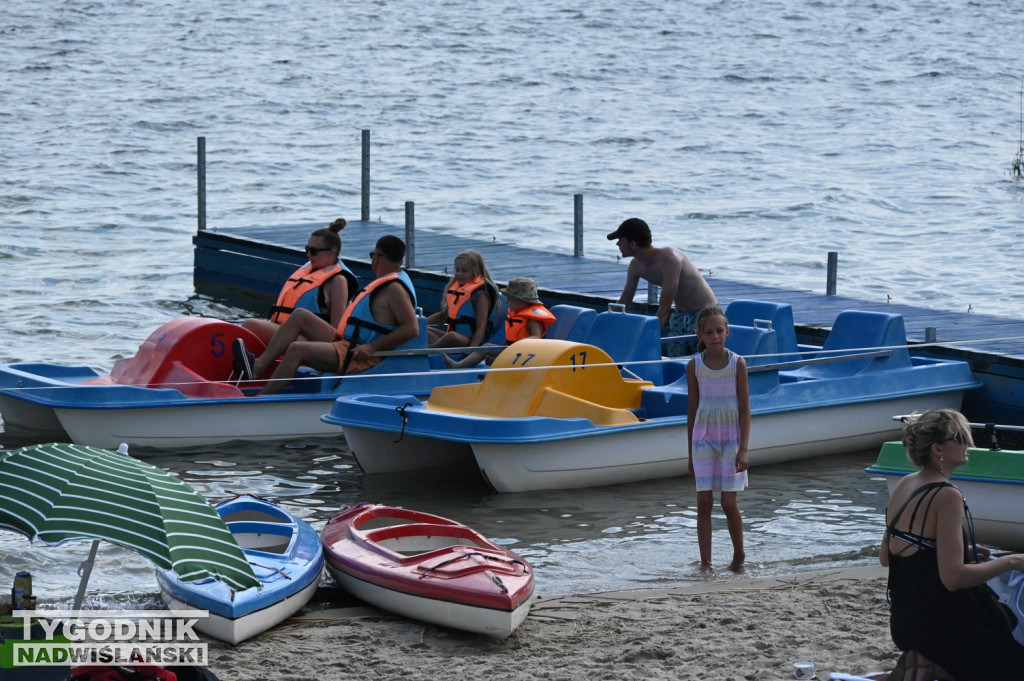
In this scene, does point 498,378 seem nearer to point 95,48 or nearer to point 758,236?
point 758,236

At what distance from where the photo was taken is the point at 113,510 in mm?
4699

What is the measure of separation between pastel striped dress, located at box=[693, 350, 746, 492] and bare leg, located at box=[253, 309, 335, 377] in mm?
3860

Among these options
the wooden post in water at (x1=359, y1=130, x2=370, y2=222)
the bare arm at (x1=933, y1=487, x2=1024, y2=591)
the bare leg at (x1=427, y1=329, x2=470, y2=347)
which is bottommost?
the bare leg at (x1=427, y1=329, x2=470, y2=347)

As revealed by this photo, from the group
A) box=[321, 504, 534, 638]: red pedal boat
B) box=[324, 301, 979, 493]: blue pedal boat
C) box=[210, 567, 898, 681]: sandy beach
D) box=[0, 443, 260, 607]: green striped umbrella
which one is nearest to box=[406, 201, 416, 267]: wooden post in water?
box=[324, 301, 979, 493]: blue pedal boat

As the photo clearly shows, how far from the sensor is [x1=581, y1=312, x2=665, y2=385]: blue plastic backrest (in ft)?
34.8

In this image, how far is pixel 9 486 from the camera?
15.7ft

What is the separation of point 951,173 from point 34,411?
2691 centimetres

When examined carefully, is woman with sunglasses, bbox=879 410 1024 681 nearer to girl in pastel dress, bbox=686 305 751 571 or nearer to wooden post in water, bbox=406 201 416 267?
girl in pastel dress, bbox=686 305 751 571

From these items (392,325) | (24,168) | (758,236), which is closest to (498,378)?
(392,325)

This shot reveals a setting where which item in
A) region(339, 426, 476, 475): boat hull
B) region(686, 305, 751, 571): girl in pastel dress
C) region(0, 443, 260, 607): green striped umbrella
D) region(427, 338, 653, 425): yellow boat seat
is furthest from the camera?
region(339, 426, 476, 475): boat hull

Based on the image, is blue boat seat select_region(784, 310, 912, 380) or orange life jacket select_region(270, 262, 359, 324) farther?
blue boat seat select_region(784, 310, 912, 380)

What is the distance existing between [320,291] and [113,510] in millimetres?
6199

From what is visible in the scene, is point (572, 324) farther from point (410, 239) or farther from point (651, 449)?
point (410, 239)

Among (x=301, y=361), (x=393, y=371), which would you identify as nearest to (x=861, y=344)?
(x=393, y=371)
